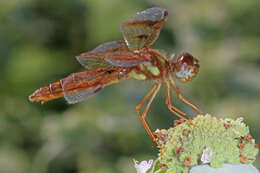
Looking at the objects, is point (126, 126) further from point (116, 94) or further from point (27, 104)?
point (27, 104)

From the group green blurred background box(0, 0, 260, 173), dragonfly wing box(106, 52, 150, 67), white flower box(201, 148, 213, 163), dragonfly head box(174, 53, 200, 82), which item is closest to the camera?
white flower box(201, 148, 213, 163)

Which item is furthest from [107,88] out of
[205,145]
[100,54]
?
[205,145]

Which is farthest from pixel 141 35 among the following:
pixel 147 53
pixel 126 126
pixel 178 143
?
pixel 126 126

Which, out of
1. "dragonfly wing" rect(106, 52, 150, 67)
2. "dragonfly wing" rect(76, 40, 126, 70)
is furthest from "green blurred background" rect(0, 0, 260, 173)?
"dragonfly wing" rect(106, 52, 150, 67)

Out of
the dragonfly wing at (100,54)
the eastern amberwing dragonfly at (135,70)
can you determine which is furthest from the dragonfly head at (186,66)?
the dragonfly wing at (100,54)

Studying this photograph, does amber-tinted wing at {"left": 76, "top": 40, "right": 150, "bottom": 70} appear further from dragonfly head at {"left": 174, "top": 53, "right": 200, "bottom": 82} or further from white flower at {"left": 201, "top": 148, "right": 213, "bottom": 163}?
white flower at {"left": 201, "top": 148, "right": 213, "bottom": 163}

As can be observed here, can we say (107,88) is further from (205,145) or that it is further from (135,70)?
(205,145)
